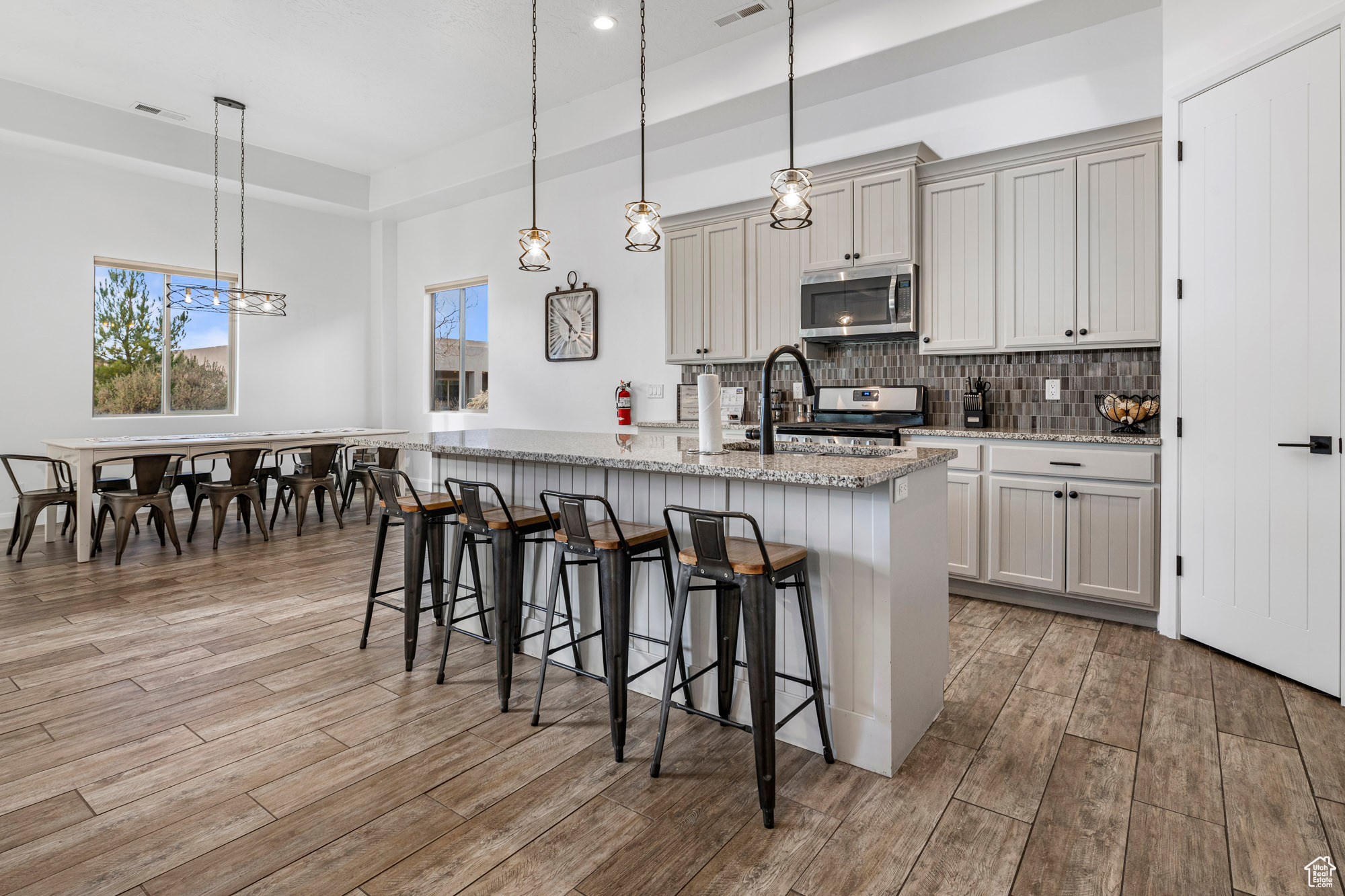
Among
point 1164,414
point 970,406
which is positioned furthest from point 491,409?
point 1164,414

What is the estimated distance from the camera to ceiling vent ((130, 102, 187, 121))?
5727 millimetres

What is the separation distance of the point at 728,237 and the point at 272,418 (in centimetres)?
530

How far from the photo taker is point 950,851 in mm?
1730

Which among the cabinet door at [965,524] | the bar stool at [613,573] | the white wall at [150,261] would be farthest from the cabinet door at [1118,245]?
the white wall at [150,261]

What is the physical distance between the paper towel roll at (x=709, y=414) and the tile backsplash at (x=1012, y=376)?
7.87 feet

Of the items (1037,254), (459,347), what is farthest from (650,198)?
(1037,254)

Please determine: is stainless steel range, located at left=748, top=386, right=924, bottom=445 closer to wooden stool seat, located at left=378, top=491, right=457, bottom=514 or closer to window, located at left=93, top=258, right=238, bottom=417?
wooden stool seat, located at left=378, top=491, right=457, bottom=514

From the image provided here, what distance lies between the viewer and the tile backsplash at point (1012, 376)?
3.83 m

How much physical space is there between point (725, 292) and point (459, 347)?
377 centimetres

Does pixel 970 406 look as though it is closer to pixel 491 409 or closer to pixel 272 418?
pixel 491 409

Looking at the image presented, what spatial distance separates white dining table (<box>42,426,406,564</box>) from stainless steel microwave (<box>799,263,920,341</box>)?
410cm

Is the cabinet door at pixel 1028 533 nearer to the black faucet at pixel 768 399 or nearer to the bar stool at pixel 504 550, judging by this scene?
the black faucet at pixel 768 399

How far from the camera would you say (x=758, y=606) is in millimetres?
1925

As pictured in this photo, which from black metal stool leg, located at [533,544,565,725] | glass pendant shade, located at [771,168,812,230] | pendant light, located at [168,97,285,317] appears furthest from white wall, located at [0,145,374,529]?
glass pendant shade, located at [771,168,812,230]
